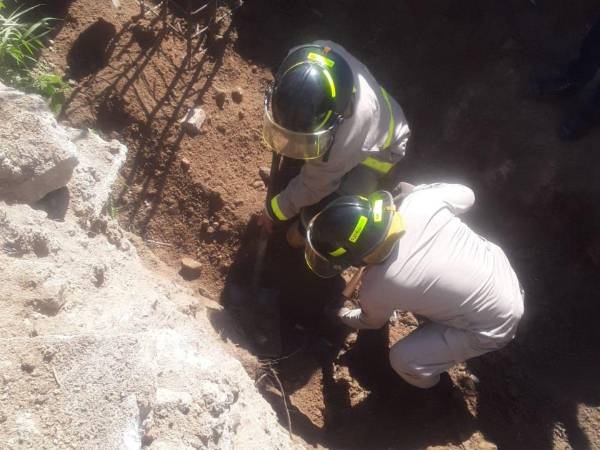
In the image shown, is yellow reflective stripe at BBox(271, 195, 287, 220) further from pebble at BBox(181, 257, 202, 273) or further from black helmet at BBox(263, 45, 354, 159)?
pebble at BBox(181, 257, 202, 273)

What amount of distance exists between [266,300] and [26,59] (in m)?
2.29

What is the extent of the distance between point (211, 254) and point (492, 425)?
87.7 inches

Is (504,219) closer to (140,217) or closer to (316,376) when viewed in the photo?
(316,376)

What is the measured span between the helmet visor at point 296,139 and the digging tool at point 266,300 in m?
0.81

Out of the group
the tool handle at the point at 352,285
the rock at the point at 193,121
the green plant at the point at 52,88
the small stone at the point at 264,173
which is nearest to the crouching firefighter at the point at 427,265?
the tool handle at the point at 352,285

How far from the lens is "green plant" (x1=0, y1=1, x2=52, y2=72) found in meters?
3.10

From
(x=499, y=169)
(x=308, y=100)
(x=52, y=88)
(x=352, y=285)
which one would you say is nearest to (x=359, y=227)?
(x=308, y=100)

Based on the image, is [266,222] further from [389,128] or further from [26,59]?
[26,59]

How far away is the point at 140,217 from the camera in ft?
11.7

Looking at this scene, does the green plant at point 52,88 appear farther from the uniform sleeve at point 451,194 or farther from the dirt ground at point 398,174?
the uniform sleeve at point 451,194

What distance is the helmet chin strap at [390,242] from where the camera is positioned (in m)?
2.55

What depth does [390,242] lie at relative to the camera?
8.39 feet

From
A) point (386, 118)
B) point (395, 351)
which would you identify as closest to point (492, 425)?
point (395, 351)

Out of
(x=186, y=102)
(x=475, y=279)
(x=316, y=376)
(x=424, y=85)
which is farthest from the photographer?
(x=424, y=85)
